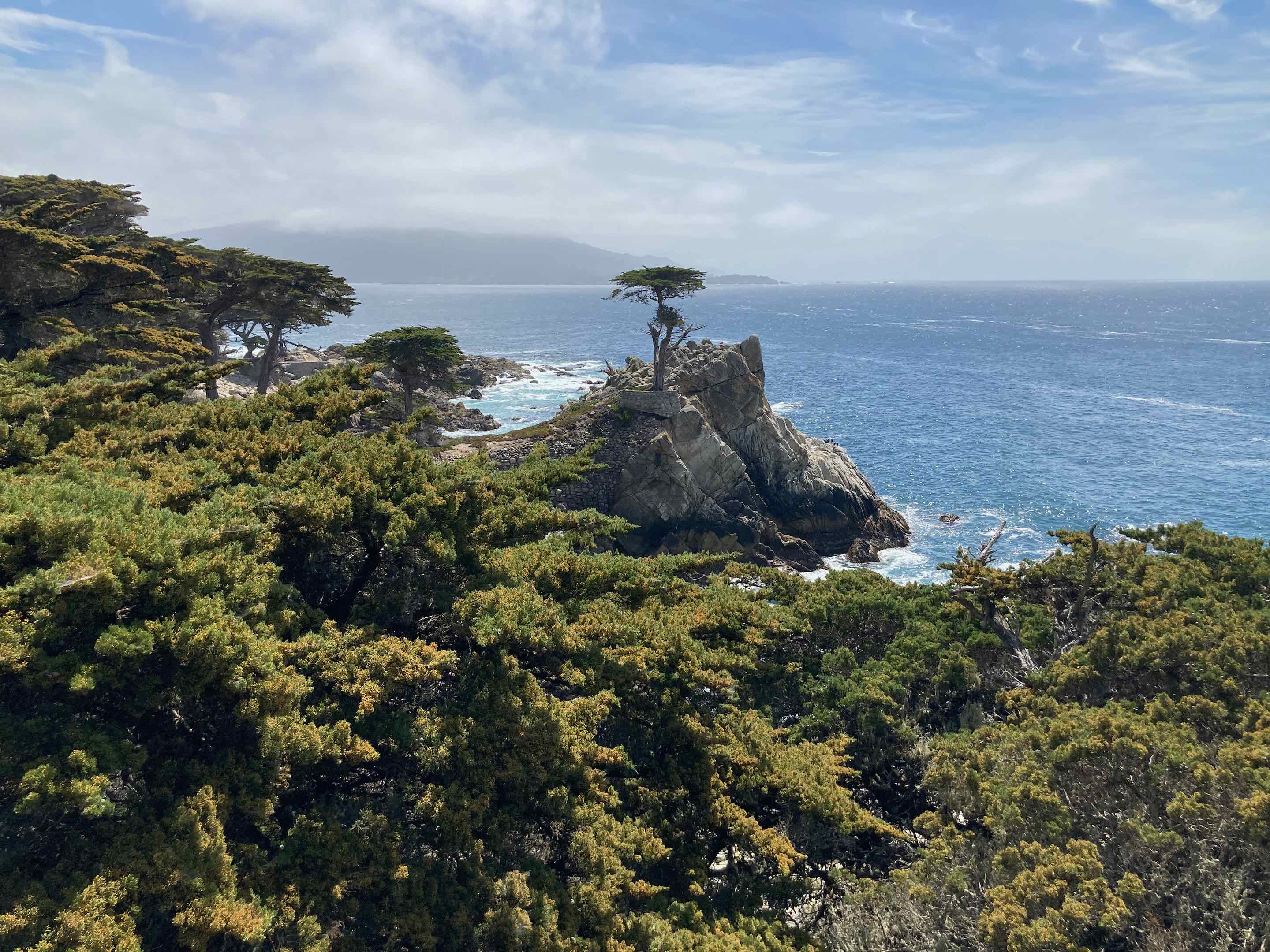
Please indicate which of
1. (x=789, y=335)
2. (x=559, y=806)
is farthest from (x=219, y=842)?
(x=789, y=335)

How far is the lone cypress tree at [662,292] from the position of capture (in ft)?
148

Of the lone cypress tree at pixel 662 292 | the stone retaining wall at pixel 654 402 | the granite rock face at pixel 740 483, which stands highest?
the lone cypress tree at pixel 662 292

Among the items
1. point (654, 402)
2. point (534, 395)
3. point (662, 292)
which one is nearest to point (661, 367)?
point (654, 402)

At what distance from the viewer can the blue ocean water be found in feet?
152

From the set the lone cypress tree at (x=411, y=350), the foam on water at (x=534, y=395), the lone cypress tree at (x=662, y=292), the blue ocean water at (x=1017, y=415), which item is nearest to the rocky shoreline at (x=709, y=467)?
the lone cypress tree at (x=662, y=292)

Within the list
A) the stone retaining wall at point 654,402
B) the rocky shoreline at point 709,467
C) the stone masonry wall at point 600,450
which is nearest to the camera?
the stone masonry wall at point 600,450

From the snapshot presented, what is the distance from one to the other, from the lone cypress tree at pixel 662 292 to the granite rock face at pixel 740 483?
57.2 inches

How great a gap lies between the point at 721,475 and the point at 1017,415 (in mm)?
48375

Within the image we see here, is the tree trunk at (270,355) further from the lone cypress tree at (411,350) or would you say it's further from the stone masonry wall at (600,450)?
the stone masonry wall at (600,450)

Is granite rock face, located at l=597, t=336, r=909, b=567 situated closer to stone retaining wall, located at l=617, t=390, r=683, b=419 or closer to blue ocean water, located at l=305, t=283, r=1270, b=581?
stone retaining wall, located at l=617, t=390, r=683, b=419

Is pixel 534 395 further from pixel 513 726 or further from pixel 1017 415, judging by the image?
pixel 513 726

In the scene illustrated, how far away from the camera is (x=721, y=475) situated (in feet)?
138

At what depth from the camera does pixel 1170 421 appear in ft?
225

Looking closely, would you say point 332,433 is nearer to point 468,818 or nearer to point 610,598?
point 610,598
